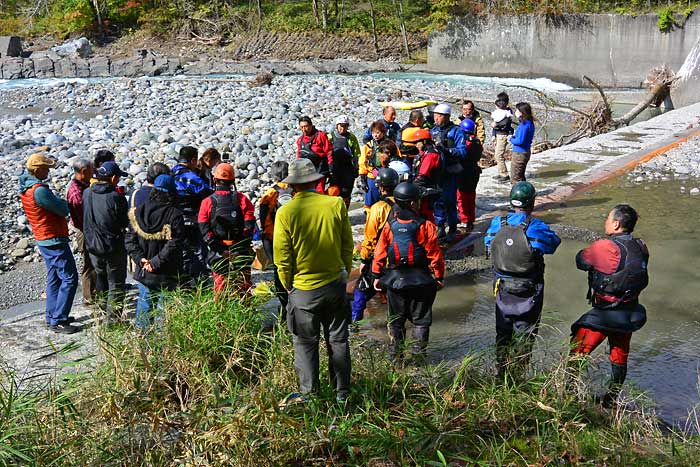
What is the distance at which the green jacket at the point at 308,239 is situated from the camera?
411 centimetres

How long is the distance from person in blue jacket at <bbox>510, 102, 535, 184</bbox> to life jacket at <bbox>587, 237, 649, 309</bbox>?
17.9ft

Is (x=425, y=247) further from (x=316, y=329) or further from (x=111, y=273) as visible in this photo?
(x=111, y=273)

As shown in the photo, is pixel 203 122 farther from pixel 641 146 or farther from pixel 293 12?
pixel 293 12

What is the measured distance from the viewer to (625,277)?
455cm

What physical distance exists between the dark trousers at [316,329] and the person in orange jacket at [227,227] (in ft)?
4.99

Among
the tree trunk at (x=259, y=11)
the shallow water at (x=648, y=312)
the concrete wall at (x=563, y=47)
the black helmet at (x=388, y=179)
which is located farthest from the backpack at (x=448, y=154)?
the tree trunk at (x=259, y=11)

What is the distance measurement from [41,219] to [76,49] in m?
39.2

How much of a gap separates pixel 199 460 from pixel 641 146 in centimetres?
1202

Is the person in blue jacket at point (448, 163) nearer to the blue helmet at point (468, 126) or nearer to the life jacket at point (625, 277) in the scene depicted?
the blue helmet at point (468, 126)

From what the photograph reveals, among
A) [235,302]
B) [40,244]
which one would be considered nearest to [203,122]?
[40,244]

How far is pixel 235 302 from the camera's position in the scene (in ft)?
16.8

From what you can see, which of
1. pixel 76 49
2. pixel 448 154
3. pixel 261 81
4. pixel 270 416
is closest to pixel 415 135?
pixel 448 154

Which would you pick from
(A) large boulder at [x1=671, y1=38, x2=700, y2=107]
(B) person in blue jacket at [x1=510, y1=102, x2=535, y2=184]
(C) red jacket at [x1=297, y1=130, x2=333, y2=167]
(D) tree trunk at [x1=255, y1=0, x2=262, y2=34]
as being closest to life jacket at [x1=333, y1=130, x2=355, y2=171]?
(C) red jacket at [x1=297, y1=130, x2=333, y2=167]

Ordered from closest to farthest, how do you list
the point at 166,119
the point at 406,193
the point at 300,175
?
the point at 300,175 → the point at 406,193 → the point at 166,119
